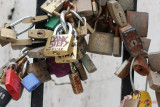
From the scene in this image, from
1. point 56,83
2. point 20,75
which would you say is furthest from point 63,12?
point 56,83

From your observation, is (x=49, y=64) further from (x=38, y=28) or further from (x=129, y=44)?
(x=129, y=44)

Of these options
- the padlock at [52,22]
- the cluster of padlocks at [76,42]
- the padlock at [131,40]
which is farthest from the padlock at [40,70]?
the padlock at [131,40]

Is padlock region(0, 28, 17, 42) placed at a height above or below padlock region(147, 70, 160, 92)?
above

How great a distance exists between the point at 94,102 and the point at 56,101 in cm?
17

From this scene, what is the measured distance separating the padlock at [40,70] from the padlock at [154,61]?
0.30 meters

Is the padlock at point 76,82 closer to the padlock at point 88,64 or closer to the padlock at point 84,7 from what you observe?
the padlock at point 88,64

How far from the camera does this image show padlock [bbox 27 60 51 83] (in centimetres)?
103

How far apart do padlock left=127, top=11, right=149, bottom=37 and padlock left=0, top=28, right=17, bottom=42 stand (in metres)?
0.34

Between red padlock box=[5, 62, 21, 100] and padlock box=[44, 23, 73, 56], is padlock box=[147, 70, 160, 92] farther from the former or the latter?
red padlock box=[5, 62, 21, 100]

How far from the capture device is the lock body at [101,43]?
1.05m

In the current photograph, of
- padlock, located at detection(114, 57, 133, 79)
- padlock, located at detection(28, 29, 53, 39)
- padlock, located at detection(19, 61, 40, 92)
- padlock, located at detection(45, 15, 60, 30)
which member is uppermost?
padlock, located at detection(45, 15, 60, 30)

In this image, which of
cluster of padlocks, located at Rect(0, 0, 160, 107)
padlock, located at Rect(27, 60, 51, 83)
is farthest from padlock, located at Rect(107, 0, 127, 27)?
padlock, located at Rect(27, 60, 51, 83)

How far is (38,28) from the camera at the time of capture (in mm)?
1033

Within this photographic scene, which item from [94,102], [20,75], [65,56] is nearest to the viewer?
[65,56]
